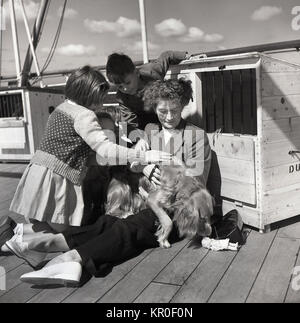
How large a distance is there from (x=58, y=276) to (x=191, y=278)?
74 centimetres

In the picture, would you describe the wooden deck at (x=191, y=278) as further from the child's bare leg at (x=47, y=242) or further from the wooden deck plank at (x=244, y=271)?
the child's bare leg at (x=47, y=242)

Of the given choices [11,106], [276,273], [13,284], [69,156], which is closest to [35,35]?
[11,106]

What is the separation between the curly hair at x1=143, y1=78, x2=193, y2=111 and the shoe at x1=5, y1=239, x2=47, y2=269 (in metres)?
1.28

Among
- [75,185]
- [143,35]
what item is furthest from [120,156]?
[143,35]

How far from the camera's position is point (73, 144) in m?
2.77

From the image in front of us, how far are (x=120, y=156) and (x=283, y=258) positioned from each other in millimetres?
1176

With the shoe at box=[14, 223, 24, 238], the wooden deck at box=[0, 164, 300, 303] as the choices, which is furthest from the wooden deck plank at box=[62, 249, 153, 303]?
the shoe at box=[14, 223, 24, 238]

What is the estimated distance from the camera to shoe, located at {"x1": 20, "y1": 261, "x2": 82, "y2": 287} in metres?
2.34

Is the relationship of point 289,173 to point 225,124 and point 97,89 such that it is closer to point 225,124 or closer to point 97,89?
point 225,124

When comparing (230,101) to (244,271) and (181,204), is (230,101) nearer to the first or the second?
(181,204)

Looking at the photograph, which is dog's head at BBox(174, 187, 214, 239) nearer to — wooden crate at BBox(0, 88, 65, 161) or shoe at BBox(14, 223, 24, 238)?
shoe at BBox(14, 223, 24, 238)

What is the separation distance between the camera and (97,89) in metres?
2.75

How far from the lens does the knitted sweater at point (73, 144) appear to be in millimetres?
2682
